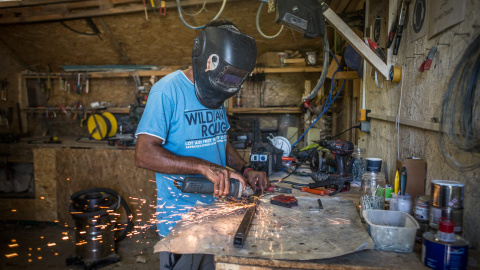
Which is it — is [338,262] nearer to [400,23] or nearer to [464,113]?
[464,113]

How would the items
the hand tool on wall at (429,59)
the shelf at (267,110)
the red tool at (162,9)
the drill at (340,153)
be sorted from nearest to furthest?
the hand tool on wall at (429,59), the drill at (340,153), the red tool at (162,9), the shelf at (267,110)

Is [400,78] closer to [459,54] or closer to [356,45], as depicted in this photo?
[356,45]

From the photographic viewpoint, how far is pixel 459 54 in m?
1.24

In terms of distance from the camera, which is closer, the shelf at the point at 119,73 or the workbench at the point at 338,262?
the workbench at the point at 338,262

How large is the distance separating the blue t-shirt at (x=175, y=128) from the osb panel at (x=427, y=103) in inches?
47.0

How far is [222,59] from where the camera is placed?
1720 millimetres

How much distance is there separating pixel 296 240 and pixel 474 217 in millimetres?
654

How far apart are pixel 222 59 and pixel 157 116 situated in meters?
0.49

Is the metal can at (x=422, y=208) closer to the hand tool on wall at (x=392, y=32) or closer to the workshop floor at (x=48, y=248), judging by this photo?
the hand tool on wall at (x=392, y=32)

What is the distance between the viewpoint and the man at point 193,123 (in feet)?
5.72

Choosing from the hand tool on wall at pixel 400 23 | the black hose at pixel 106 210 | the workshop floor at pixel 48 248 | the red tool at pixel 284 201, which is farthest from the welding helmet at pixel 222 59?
the workshop floor at pixel 48 248

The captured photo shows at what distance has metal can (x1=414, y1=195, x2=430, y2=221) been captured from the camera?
4.06 ft

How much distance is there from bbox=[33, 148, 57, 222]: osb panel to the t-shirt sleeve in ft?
11.2

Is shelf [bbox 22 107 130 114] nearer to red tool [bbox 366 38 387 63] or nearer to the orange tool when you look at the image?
the orange tool
